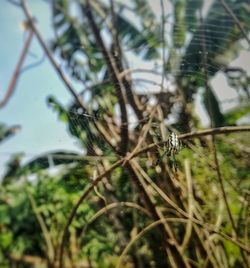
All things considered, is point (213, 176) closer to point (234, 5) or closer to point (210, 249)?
point (210, 249)

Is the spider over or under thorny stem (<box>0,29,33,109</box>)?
under

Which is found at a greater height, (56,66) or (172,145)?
(56,66)

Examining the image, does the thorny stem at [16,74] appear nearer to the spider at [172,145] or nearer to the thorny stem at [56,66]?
the thorny stem at [56,66]

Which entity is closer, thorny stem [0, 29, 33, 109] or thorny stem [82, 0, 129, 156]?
thorny stem [0, 29, 33, 109]

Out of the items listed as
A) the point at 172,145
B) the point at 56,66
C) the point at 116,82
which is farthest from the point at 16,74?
the point at 172,145

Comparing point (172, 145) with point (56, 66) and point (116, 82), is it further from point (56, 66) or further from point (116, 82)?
point (56, 66)

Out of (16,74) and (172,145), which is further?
(16,74)

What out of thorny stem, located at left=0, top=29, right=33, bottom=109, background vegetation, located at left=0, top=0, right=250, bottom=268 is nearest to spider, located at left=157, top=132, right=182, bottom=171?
background vegetation, located at left=0, top=0, right=250, bottom=268

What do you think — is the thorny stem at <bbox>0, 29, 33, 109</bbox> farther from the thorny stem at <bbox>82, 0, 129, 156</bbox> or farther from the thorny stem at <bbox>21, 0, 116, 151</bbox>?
the thorny stem at <bbox>82, 0, 129, 156</bbox>

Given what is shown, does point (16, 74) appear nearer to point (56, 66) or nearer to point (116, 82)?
point (56, 66)
